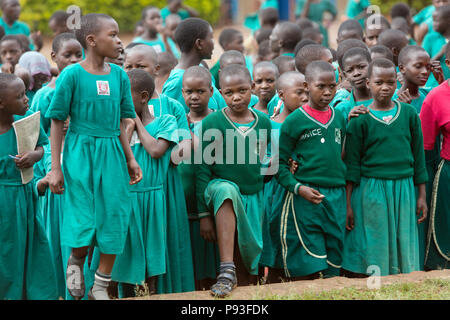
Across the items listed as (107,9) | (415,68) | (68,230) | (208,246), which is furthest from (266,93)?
(107,9)

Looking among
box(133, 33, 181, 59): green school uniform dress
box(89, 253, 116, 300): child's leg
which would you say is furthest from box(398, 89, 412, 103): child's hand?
box(133, 33, 181, 59): green school uniform dress

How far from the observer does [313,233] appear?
4.76 metres

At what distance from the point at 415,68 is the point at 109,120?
107 inches

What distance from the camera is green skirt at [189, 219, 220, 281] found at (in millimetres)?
4855

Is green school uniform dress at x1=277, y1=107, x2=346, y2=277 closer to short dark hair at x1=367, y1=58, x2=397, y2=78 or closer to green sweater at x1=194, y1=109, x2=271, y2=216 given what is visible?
green sweater at x1=194, y1=109, x2=271, y2=216

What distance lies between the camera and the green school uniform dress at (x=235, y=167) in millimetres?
4492

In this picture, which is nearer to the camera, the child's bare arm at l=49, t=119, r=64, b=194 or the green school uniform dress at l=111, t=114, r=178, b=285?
the child's bare arm at l=49, t=119, r=64, b=194

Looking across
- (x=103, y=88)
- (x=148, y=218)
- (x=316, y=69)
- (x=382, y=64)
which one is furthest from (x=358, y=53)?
(x=103, y=88)

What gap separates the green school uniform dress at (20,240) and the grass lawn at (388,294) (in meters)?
1.49

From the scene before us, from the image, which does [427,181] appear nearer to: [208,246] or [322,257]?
[322,257]

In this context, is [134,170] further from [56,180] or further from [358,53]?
[358,53]

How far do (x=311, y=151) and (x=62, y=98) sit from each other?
1.78 meters

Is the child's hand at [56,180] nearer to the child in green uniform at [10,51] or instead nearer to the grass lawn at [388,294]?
the grass lawn at [388,294]
